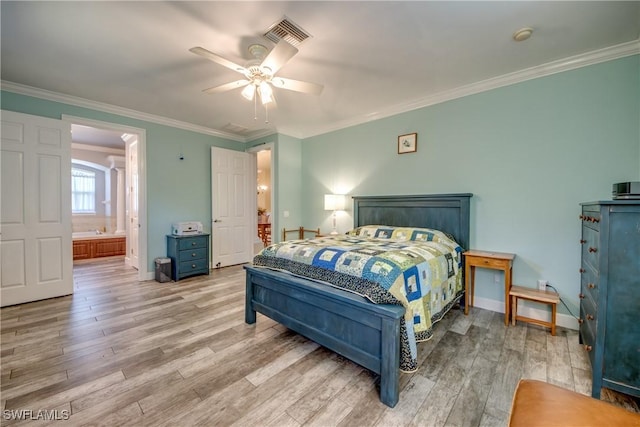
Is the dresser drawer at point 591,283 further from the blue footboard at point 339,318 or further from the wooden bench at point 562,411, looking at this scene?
the blue footboard at point 339,318

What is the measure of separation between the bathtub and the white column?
0.38m

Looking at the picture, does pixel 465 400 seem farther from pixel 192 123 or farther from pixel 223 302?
pixel 192 123

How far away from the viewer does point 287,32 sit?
2.14 m

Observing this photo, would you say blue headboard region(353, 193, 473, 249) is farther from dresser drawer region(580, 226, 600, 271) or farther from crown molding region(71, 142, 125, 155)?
crown molding region(71, 142, 125, 155)

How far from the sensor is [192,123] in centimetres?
464

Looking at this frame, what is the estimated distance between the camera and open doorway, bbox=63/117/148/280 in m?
5.18

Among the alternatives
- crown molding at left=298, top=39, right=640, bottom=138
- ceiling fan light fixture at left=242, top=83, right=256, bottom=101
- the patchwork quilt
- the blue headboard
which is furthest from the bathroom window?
crown molding at left=298, top=39, right=640, bottom=138

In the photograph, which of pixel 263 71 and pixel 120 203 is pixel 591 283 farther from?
pixel 120 203

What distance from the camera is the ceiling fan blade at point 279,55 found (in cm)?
191

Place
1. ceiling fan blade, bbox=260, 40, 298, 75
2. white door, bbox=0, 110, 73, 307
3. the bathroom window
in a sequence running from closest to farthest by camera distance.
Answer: ceiling fan blade, bbox=260, 40, 298, 75
white door, bbox=0, 110, 73, 307
the bathroom window

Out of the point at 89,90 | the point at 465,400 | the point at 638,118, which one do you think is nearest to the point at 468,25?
the point at 638,118

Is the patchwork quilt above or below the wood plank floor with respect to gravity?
above

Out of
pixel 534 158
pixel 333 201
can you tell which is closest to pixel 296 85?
pixel 333 201

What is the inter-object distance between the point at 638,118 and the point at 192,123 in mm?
5662
